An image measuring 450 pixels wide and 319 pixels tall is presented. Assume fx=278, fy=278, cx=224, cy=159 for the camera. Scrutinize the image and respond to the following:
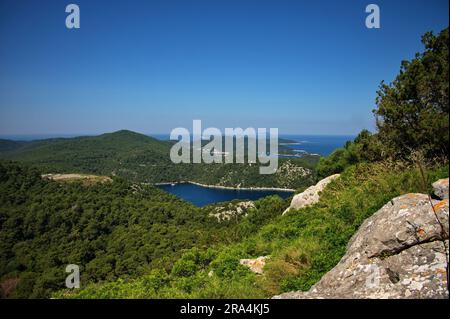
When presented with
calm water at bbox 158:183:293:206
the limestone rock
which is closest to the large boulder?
the limestone rock

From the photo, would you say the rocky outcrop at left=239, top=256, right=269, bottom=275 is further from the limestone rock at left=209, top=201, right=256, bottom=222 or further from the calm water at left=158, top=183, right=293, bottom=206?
the calm water at left=158, top=183, right=293, bottom=206

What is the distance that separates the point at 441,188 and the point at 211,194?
151883 mm

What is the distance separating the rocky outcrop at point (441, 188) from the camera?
506 cm

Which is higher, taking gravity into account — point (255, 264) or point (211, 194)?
point (255, 264)

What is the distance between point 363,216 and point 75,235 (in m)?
59.3

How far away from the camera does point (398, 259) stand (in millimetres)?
4555

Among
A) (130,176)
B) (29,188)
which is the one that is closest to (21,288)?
(29,188)

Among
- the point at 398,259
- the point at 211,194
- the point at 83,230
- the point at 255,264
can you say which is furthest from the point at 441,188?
the point at 211,194

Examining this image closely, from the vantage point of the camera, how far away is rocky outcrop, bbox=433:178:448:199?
506 centimetres

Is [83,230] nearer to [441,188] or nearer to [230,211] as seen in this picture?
[230,211]

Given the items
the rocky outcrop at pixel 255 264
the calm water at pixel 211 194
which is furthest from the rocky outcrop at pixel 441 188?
the calm water at pixel 211 194

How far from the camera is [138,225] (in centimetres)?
6412

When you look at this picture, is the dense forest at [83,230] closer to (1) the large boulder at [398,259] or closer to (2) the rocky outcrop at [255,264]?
(2) the rocky outcrop at [255,264]
